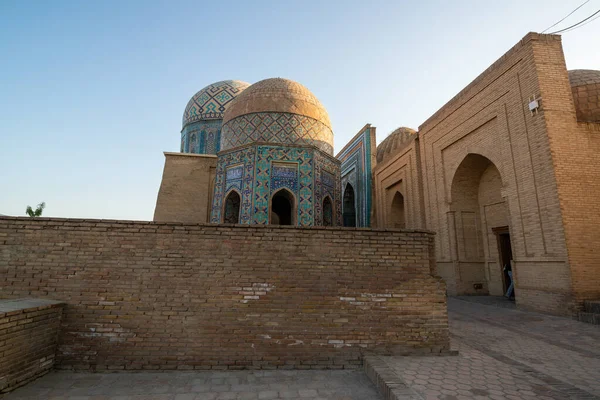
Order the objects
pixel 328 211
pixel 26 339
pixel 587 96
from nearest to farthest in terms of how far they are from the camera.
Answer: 1. pixel 26 339
2. pixel 587 96
3. pixel 328 211

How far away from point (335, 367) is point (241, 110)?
306 inches

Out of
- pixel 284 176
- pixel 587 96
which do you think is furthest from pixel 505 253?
pixel 284 176

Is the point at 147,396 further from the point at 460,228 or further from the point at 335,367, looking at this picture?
the point at 460,228

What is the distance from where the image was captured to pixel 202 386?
281 centimetres

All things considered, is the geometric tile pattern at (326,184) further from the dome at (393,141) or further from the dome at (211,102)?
the dome at (211,102)

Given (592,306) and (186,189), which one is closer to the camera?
(592,306)

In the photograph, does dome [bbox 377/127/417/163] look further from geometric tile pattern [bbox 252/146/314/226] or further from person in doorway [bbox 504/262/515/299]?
person in doorway [bbox 504/262/515/299]

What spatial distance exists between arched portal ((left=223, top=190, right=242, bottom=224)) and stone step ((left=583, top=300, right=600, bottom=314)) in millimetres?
6727

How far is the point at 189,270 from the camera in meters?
3.42

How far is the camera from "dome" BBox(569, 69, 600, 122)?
266 inches

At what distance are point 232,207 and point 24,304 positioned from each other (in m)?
5.36

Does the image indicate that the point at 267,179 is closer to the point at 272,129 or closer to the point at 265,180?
the point at 265,180

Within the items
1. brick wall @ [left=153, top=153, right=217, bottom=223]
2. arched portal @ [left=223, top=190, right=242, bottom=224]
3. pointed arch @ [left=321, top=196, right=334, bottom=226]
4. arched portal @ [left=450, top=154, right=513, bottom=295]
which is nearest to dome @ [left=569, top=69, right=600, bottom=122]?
arched portal @ [left=450, top=154, right=513, bottom=295]

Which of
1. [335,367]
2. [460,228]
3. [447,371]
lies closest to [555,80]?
[460,228]
